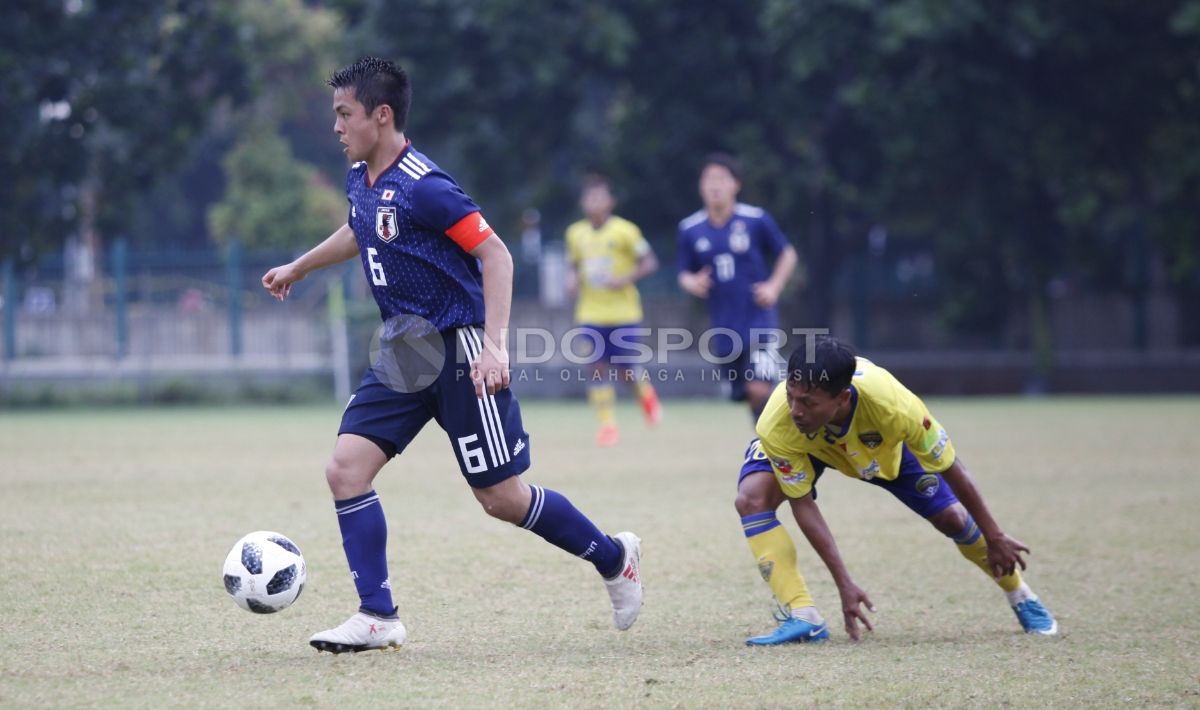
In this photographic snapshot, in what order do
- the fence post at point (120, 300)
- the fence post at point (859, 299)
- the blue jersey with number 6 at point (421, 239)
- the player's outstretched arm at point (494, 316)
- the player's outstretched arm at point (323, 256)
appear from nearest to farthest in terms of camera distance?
the player's outstretched arm at point (494, 316) → the blue jersey with number 6 at point (421, 239) → the player's outstretched arm at point (323, 256) → the fence post at point (120, 300) → the fence post at point (859, 299)

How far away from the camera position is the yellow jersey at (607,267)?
46.3 ft

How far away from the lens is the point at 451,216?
4871 millimetres

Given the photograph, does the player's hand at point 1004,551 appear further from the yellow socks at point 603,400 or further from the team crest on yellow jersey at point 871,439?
the yellow socks at point 603,400

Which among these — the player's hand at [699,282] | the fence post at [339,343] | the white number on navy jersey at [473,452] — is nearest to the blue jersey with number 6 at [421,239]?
the white number on navy jersey at [473,452]

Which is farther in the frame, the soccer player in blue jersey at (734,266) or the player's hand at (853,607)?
the soccer player in blue jersey at (734,266)

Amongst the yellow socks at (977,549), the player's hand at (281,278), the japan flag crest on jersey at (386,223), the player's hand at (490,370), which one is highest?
the japan flag crest on jersey at (386,223)

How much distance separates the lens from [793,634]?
5098mm

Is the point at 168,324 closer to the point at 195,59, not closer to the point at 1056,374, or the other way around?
the point at 195,59

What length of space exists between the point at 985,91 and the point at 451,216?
1706 centimetres

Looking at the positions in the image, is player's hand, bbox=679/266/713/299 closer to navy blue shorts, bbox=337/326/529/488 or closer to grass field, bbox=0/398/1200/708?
grass field, bbox=0/398/1200/708

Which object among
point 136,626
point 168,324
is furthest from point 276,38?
point 136,626

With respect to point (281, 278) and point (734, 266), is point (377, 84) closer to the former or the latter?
point (281, 278)

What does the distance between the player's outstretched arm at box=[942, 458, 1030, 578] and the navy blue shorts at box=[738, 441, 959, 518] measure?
5.9 inches

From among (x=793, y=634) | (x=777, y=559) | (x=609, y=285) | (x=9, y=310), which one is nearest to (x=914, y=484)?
(x=777, y=559)
